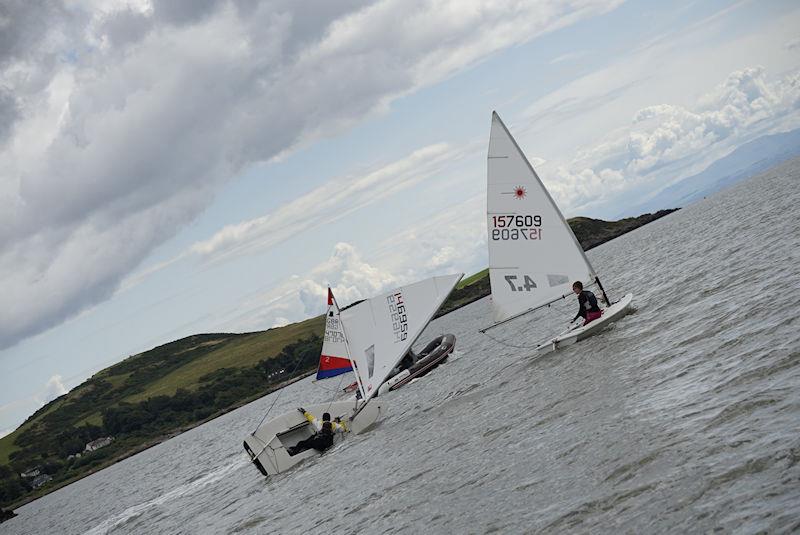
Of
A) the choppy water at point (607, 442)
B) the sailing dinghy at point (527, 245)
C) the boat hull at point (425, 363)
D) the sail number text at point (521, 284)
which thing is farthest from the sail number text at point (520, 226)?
the boat hull at point (425, 363)

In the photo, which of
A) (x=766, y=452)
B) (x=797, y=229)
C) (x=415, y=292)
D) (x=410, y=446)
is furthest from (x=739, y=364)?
(x=797, y=229)

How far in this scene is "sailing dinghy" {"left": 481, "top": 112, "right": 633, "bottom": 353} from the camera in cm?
3612

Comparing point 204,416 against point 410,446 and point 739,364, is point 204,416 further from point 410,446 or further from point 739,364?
point 739,364

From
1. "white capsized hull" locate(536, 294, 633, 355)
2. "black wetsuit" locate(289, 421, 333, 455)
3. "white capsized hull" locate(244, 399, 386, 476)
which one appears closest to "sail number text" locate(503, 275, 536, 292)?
"white capsized hull" locate(536, 294, 633, 355)

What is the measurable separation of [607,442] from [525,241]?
59.9 ft

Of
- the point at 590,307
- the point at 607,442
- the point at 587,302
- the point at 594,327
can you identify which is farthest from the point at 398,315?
the point at 607,442

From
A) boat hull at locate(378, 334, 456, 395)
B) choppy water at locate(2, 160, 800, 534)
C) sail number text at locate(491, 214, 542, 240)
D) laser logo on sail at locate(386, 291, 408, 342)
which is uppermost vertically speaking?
sail number text at locate(491, 214, 542, 240)

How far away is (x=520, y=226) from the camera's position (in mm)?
36500

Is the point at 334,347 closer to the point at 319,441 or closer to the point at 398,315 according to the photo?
the point at 319,441

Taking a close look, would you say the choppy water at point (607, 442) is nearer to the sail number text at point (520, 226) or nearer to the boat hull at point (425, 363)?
the boat hull at point (425, 363)

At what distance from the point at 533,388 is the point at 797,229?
2511 centimetres

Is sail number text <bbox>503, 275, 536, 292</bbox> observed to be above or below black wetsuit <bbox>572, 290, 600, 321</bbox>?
above

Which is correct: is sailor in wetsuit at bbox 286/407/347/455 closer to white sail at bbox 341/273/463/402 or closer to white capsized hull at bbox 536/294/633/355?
white sail at bbox 341/273/463/402

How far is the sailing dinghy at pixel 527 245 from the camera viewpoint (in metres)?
36.1
